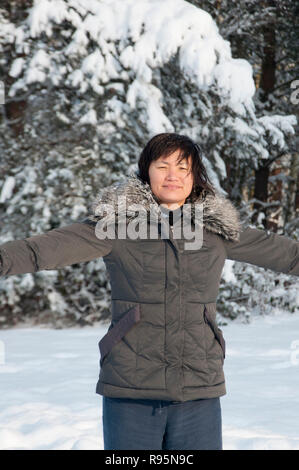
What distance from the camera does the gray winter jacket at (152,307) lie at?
6.28ft

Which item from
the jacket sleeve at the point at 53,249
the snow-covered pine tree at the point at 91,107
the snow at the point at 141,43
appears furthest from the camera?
the snow-covered pine tree at the point at 91,107

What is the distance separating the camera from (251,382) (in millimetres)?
5305

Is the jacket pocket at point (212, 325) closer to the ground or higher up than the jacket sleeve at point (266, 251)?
closer to the ground

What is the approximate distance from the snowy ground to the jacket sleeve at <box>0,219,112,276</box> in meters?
2.02

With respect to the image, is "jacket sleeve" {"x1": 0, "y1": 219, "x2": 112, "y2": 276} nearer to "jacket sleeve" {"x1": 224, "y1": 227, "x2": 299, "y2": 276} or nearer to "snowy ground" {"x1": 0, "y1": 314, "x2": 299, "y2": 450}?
"jacket sleeve" {"x1": 224, "y1": 227, "x2": 299, "y2": 276}

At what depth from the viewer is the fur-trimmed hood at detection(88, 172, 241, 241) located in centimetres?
203

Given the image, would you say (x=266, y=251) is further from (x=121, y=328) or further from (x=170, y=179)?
(x=121, y=328)

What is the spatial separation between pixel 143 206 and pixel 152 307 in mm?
365

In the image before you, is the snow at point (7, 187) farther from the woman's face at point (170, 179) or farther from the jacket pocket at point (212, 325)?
the jacket pocket at point (212, 325)

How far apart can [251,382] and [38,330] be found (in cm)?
363

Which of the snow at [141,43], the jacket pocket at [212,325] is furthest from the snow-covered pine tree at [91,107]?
the jacket pocket at [212,325]

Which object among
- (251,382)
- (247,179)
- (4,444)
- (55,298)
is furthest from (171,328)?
A: (247,179)

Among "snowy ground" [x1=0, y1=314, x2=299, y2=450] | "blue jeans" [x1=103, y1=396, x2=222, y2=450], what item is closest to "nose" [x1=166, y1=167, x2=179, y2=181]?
"blue jeans" [x1=103, y1=396, x2=222, y2=450]

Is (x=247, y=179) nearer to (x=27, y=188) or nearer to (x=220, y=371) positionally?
(x=27, y=188)
